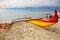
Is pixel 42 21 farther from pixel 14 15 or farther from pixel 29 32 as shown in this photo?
pixel 14 15

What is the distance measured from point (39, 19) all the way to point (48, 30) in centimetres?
15

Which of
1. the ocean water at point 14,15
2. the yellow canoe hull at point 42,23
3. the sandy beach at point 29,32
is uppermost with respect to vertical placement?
the ocean water at point 14,15

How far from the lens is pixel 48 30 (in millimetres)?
1706

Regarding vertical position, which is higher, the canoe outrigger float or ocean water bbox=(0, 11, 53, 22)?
ocean water bbox=(0, 11, 53, 22)

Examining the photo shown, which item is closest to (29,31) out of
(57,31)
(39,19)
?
(39,19)

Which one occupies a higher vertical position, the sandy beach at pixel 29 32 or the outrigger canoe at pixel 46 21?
the outrigger canoe at pixel 46 21

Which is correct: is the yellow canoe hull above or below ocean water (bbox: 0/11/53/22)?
below

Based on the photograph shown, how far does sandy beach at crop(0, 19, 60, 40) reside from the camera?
168 cm

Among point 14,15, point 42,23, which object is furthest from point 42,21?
point 14,15

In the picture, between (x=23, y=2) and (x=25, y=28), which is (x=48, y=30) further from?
(x=23, y=2)

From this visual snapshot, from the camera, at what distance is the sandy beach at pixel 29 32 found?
1678mm

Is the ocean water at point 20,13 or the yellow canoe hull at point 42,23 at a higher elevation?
the ocean water at point 20,13

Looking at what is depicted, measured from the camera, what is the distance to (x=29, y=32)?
5.56 feet

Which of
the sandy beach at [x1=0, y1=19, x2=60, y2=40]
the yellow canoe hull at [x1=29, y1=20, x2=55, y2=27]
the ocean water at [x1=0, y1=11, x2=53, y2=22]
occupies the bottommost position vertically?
the sandy beach at [x1=0, y1=19, x2=60, y2=40]
